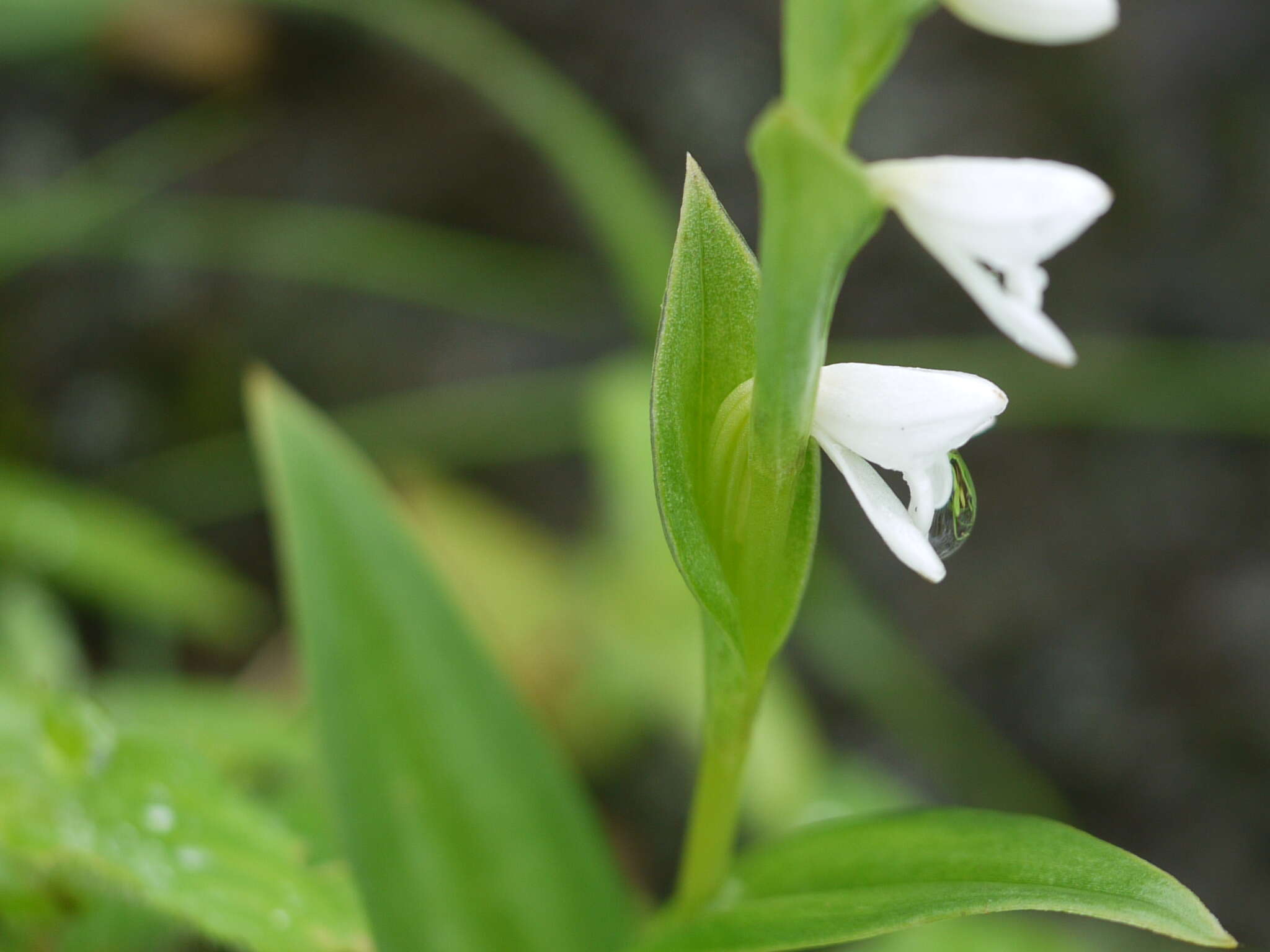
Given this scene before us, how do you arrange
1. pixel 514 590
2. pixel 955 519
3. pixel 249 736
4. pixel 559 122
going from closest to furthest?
1. pixel 955 519
2. pixel 249 736
3. pixel 514 590
4. pixel 559 122

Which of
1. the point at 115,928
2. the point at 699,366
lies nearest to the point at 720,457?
the point at 699,366

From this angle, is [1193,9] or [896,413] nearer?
[896,413]

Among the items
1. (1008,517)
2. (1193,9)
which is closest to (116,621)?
(1008,517)

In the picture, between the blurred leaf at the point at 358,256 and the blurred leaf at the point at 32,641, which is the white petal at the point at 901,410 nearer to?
the blurred leaf at the point at 32,641

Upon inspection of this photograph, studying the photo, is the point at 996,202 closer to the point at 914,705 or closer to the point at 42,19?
the point at 914,705

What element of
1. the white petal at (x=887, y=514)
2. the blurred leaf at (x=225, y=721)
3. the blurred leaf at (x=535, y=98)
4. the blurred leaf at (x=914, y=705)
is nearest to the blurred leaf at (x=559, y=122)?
the blurred leaf at (x=535, y=98)

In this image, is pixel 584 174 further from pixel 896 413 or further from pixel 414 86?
pixel 896 413

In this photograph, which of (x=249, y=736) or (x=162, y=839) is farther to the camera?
(x=249, y=736)

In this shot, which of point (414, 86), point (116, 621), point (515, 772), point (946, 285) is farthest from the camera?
point (414, 86)
